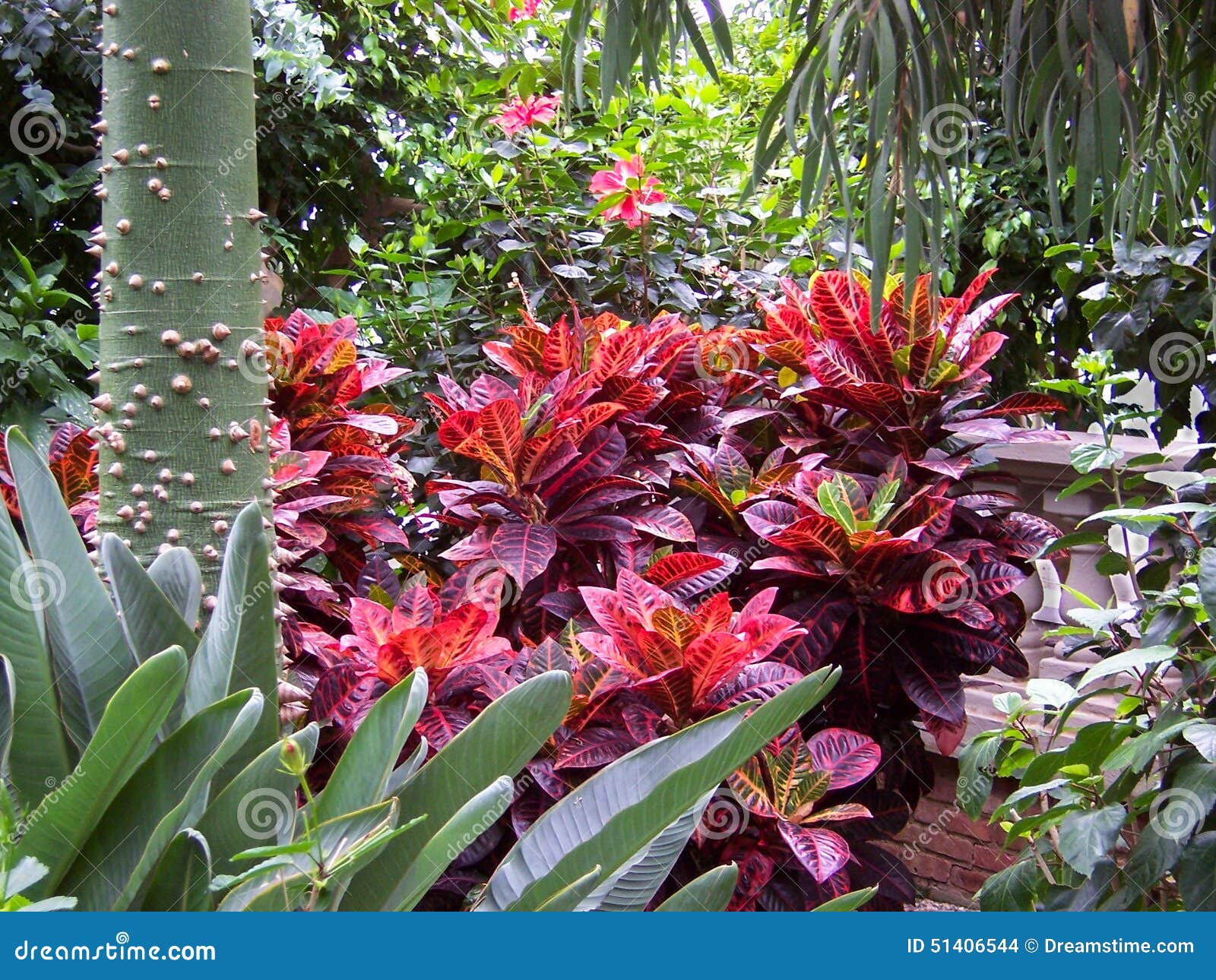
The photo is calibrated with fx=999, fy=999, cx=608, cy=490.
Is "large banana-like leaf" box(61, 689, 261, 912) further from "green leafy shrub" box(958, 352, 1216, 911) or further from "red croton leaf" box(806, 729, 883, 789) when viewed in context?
"green leafy shrub" box(958, 352, 1216, 911)

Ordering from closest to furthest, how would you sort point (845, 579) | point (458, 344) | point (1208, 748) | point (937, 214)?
1. point (1208, 748)
2. point (937, 214)
3. point (845, 579)
4. point (458, 344)

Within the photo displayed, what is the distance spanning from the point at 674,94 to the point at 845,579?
2.44 meters

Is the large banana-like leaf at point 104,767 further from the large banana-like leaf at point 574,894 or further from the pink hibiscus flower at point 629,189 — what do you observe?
the pink hibiscus flower at point 629,189

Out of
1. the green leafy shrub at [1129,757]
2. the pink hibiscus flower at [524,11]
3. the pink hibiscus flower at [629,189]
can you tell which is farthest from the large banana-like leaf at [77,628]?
the pink hibiscus flower at [524,11]

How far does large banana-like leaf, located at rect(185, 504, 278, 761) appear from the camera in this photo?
3.40ft

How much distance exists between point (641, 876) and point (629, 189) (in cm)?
216

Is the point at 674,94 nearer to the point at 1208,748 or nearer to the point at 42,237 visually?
the point at 42,237

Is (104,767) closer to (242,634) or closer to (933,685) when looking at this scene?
(242,634)

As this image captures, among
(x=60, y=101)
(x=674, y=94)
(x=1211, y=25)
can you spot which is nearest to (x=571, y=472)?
(x=1211, y=25)

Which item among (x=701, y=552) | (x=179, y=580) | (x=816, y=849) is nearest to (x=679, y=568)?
(x=701, y=552)

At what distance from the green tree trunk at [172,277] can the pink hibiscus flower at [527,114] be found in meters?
1.87

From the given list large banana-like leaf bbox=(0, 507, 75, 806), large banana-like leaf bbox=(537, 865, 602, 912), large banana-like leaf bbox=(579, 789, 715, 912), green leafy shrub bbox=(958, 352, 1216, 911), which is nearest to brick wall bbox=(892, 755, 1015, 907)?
green leafy shrub bbox=(958, 352, 1216, 911)

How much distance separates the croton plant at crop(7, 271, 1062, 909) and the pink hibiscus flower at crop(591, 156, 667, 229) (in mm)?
645

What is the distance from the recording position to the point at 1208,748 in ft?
3.88
